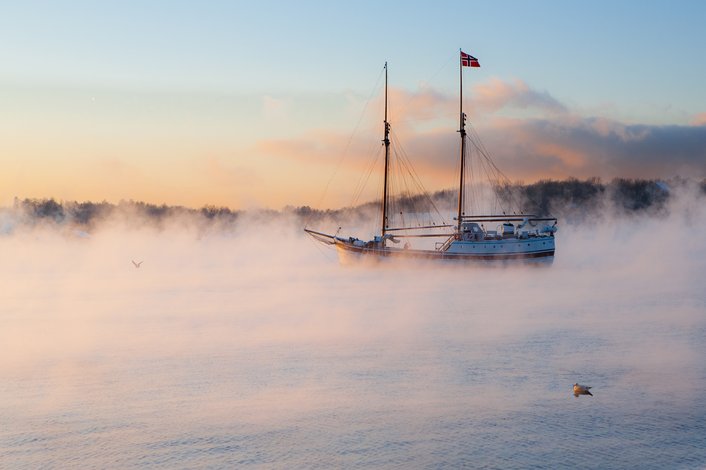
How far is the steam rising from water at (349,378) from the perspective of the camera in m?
23.2

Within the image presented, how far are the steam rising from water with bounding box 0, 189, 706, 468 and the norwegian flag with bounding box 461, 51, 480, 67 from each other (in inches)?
1211

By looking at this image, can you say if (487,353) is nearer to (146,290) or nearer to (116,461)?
(116,461)

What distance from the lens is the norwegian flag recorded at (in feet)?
284

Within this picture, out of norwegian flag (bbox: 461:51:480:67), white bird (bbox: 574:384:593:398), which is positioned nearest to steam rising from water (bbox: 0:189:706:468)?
white bird (bbox: 574:384:593:398)

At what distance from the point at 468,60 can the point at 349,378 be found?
61.7 meters

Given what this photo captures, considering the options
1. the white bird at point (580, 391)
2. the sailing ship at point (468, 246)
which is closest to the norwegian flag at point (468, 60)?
the sailing ship at point (468, 246)

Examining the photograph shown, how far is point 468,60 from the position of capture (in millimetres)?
87000

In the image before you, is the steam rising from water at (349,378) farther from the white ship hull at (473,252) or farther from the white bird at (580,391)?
the white ship hull at (473,252)

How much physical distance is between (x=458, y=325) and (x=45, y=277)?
65.6m

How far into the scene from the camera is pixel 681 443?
23.2 meters

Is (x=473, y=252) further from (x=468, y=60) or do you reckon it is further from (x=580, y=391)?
(x=580, y=391)

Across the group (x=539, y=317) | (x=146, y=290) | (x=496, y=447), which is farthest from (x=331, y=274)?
(x=496, y=447)

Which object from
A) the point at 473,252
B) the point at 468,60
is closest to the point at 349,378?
the point at 468,60

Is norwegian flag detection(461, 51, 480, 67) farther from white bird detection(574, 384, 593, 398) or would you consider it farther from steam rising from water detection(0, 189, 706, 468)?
white bird detection(574, 384, 593, 398)
